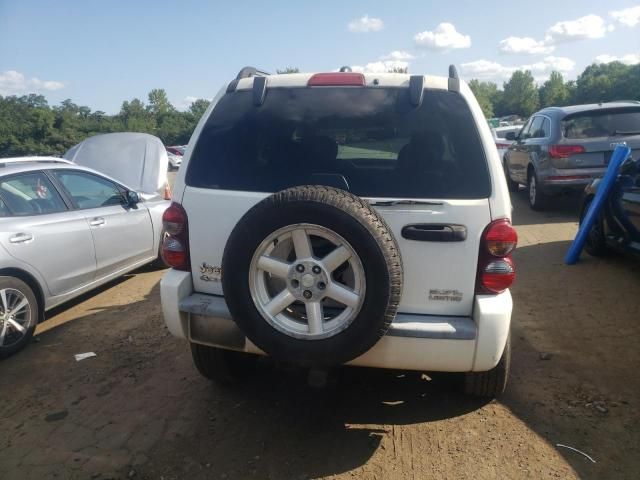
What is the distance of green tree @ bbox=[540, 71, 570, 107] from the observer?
265 feet

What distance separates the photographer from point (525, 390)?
333 centimetres

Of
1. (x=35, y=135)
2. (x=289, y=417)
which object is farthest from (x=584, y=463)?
(x=35, y=135)

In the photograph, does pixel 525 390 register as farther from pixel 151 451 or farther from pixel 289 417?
pixel 151 451

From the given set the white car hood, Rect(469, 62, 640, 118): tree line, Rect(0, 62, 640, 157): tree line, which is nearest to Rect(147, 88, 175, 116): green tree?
→ Rect(0, 62, 640, 157): tree line

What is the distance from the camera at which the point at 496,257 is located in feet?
8.43

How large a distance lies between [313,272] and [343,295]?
0.60 ft

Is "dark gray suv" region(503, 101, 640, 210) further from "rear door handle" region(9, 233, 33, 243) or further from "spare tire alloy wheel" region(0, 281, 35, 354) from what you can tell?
"spare tire alloy wheel" region(0, 281, 35, 354)

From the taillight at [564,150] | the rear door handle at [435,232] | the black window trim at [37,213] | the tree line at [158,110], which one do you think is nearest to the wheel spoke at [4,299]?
the black window trim at [37,213]

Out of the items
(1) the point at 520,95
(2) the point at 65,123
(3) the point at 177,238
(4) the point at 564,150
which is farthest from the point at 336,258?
(1) the point at 520,95

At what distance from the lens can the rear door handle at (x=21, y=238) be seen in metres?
4.27

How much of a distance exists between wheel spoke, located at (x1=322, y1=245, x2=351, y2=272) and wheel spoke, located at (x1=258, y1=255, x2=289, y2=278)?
8.0 inches

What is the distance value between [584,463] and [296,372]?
189 centimetres

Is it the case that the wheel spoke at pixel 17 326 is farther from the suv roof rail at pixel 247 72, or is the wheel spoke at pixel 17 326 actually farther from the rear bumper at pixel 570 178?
the rear bumper at pixel 570 178

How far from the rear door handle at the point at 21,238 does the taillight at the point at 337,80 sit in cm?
301
